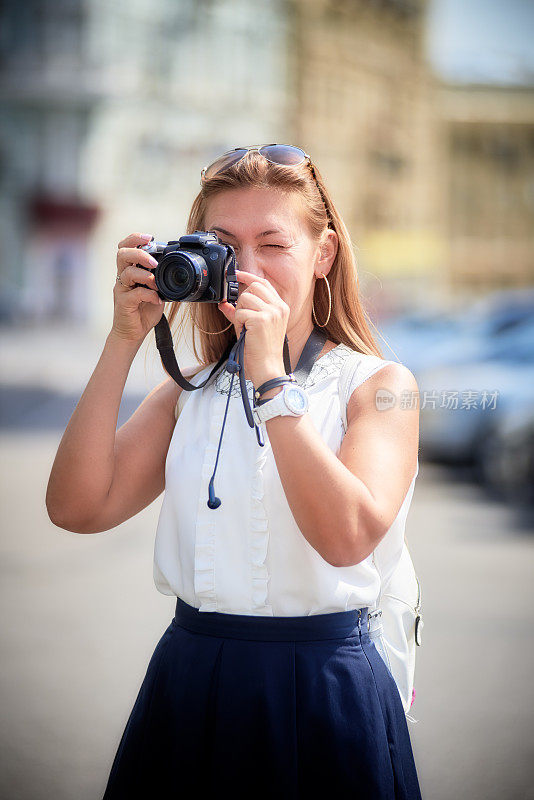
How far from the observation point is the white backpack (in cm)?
166

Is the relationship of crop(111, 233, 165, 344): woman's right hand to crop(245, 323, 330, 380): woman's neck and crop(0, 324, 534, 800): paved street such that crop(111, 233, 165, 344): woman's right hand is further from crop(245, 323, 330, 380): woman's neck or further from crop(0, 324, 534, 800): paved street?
crop(0, 324, 534, 800): paved street

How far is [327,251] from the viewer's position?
5.82 ft

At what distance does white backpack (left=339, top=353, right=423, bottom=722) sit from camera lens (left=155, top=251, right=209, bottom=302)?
0.31 metres

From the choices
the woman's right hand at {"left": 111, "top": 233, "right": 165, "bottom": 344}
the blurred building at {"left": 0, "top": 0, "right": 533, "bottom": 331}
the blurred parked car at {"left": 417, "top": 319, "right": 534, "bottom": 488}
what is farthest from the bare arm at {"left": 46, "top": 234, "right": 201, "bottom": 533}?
the blurred building at {"left": 0, "top": 0, "right": 533, "bottom": 331}

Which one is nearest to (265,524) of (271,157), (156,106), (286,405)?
(286,405)

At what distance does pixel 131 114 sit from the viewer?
97.7 feet

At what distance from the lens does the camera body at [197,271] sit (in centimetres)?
157

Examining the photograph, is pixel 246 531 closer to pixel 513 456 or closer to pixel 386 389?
pixel 386 389

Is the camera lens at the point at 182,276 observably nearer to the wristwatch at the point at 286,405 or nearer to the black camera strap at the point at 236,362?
the black camera strap at the point at 236,362

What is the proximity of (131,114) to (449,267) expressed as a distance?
543 inches

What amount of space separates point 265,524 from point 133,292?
497mm

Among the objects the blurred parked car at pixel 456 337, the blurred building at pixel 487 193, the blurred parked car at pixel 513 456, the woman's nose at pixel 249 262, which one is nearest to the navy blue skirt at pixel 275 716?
the woman's nose at pixel 249 262

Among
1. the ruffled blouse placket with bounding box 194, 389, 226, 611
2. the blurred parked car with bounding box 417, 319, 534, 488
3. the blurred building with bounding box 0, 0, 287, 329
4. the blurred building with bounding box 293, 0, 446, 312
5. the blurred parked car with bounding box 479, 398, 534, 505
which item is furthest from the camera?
the blurred building with bounding box 293, 0, 446, 312

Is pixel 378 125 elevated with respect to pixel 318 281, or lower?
elevated
